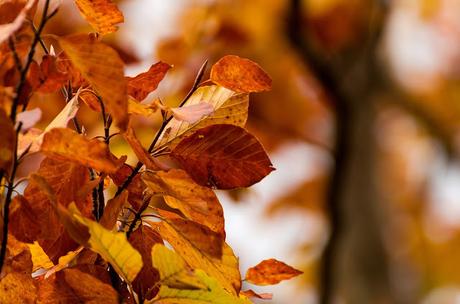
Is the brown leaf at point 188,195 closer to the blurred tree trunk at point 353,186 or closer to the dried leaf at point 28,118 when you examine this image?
the dried leaf at point 28,118

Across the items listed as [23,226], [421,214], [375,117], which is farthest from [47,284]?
[421,214]

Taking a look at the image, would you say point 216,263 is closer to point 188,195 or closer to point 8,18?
point 188,195

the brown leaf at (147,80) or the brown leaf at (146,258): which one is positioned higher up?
the brown leaf at (147,80)

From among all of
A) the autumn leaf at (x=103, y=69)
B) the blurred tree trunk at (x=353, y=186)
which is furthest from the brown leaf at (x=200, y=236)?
the blurred tree trunk at (x=353, y=186)

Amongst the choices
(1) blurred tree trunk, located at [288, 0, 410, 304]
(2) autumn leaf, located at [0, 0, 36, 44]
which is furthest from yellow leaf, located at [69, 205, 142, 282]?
(1) blurred tree trunk, located at [288, 0, 410, 304]

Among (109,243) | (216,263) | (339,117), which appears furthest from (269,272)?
(339,117)
